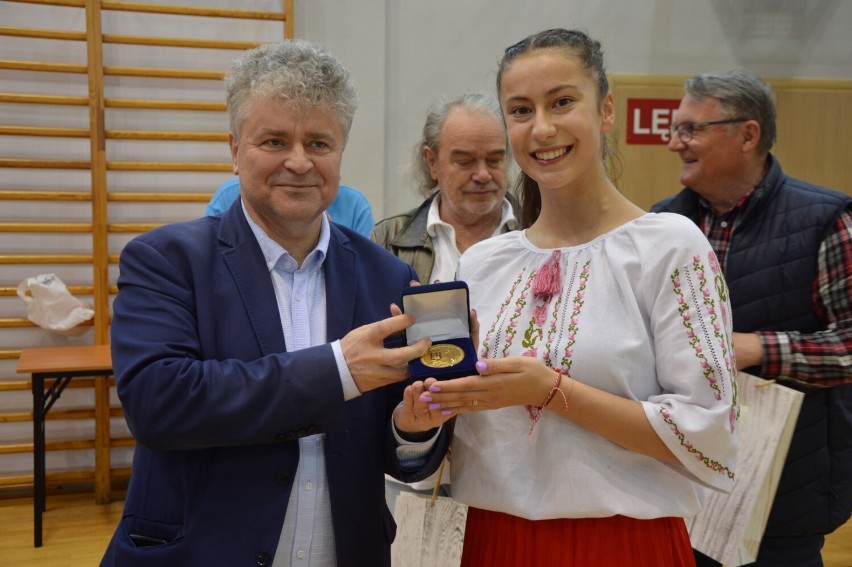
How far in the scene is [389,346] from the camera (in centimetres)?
158

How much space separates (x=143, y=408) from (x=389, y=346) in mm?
489

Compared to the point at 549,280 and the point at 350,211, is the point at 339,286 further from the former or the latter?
the point at 350,211

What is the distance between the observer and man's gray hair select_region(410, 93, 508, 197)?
9.01 feet

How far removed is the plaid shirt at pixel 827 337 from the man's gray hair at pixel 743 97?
403mm

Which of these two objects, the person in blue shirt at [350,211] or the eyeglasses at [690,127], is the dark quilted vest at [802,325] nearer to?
the eyeglasses at [690,127]

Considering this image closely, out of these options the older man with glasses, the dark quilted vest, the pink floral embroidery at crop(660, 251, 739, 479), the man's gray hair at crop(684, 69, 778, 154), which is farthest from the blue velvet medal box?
the man's gray hair at crop(684, 69, 778, 154)

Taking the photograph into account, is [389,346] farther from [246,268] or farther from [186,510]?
[186,510]

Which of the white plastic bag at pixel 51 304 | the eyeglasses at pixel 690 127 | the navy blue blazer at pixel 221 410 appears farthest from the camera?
the white plastic bag at pixel 51 304

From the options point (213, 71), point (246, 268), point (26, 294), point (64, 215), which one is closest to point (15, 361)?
point (26, 294)

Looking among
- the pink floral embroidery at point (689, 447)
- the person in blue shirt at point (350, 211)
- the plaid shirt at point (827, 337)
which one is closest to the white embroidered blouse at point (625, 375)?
the pink floral embroidery at point (689, 447)

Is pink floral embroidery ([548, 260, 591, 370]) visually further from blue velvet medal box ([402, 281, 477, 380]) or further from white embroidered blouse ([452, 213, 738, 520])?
blue velvet medal box ([402, 281, 477, 380])

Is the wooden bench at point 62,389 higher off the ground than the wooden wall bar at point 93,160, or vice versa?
the wooden wall bar at point 93,160

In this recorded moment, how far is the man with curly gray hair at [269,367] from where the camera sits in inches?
53.0

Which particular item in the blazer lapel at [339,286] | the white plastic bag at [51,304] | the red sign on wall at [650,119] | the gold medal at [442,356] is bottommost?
the white plastic bag at [51,304]
